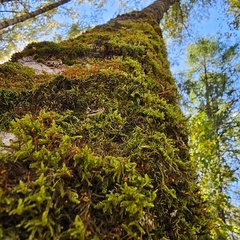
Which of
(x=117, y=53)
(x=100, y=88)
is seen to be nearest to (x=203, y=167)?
(x=117, y=53)

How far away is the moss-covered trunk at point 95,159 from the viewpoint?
0.80 m

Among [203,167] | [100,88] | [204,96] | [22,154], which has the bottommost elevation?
[22,154]

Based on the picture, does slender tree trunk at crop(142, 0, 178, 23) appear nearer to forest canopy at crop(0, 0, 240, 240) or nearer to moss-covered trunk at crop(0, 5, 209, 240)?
forest canopy at crop(0, 0, 240, 240)

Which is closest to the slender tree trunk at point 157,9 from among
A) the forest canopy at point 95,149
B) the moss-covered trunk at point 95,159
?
the forest canopy at point 95,149

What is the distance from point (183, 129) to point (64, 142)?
2.97ft

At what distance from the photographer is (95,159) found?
0.95m

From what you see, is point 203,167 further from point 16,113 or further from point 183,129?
point 16,113

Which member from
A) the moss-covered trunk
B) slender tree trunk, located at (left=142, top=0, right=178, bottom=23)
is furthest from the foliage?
slender tree trunk, located at (left=142, top=0, right=178, bottom=23)

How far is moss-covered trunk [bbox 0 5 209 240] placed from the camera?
0.80 m

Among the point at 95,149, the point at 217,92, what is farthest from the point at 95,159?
the point at 217,92

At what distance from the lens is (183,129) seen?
5.48 feet

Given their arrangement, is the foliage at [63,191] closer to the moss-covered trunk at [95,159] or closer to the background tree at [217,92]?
the moss-covered trunk at [95,159]

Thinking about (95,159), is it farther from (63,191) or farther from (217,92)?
(217,92)

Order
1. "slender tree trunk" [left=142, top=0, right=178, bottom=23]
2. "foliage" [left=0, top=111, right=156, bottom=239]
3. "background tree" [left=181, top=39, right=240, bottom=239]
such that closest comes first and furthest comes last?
"foliage" [left=0, top=111, right=156, bottom=239]
"slender tree trunk" [left=142, top=0, right=178, bottom=23]
"background tree" [left=181, top=39, right=240, bottom=239]
